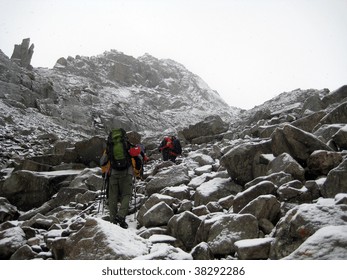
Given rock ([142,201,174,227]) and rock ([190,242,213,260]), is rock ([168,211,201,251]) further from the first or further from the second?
rock ([190,242,213,260])

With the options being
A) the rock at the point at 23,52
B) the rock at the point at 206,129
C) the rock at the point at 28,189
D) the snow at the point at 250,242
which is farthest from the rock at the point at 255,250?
the rock at the point at 23,52

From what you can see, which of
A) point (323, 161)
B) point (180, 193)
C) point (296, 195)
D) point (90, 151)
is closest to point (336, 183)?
point (296, 195)

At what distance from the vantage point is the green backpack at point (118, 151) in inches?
307

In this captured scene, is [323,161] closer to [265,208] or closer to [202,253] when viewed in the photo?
[265,208]

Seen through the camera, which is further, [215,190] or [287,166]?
[215,190]

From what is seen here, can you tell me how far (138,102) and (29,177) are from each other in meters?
50.9

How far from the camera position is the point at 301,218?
14.4 feet

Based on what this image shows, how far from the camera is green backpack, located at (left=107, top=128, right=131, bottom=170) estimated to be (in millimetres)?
7805

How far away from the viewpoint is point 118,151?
7855 mm

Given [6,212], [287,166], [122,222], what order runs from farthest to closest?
[6,212], [122,222], [287,166]

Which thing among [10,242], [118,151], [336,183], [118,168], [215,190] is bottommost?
[10,242]

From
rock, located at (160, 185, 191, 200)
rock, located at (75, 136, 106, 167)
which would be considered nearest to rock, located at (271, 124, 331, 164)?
rock, located at (160, 185, 191, 200)

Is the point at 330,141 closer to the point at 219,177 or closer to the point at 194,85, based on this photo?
the point at 219,177
